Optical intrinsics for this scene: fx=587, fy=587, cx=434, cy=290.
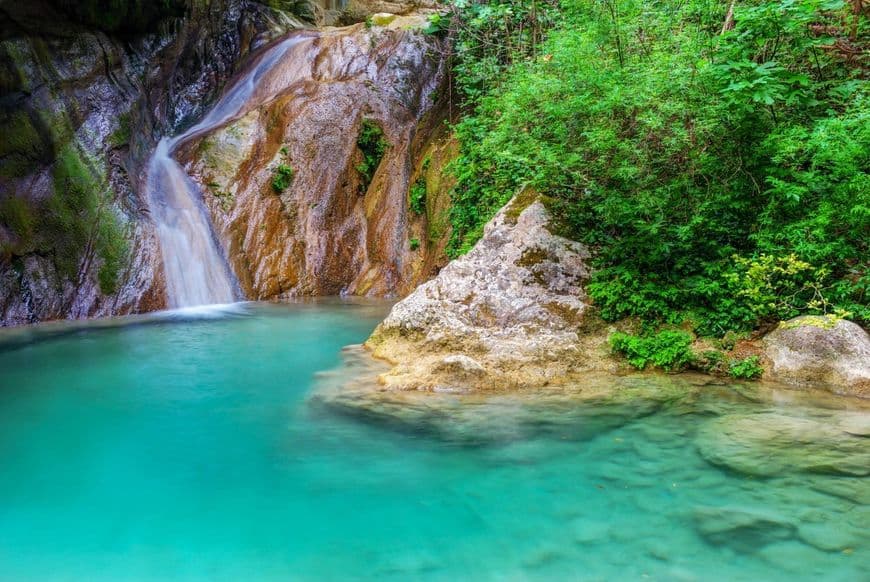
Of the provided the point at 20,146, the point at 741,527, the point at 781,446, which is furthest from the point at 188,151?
the point at 741,527

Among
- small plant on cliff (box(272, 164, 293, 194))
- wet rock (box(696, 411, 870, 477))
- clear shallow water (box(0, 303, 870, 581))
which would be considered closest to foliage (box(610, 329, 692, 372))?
clear shallow water (box(0, 303, 870, 581))

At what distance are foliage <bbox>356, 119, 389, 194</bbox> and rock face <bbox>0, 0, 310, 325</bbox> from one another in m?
5.34

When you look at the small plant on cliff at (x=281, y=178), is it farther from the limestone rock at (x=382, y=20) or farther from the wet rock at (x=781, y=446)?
the wet rock at (x=781, y=446)

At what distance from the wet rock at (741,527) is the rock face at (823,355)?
9.15 ft

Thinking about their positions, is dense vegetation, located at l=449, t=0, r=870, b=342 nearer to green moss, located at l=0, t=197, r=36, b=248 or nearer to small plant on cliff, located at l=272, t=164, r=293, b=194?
small plant on cliff, located at l=272, t=164, r=293, b=194

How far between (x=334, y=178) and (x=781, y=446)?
1266cm

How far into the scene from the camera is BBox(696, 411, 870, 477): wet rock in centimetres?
420

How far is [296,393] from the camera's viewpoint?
6484 millimetres

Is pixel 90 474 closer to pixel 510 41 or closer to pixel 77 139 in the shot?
pixel 77 139

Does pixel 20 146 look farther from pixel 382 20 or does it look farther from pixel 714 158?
pixel 382 20

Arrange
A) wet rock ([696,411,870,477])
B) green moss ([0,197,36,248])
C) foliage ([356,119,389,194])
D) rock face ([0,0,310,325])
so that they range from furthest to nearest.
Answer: foliage ([356,119,389,194]), rock face ([0,0,310,325]), green moss ([0,197,36,248]), wet rock ([696,411,870,477])

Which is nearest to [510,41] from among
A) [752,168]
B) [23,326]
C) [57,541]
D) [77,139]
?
[752,168]

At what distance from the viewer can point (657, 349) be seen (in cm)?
653

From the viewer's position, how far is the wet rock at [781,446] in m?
4.20
